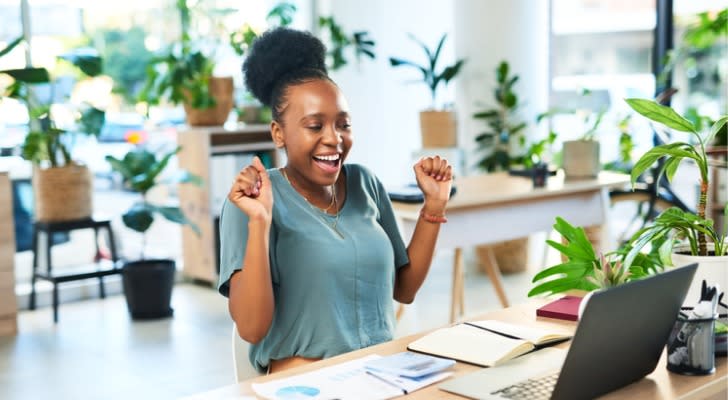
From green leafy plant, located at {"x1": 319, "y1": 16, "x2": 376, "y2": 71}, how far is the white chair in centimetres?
428

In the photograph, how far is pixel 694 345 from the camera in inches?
69.4

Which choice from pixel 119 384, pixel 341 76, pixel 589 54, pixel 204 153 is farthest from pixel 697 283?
pixel 589 54

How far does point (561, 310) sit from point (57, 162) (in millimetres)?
4032

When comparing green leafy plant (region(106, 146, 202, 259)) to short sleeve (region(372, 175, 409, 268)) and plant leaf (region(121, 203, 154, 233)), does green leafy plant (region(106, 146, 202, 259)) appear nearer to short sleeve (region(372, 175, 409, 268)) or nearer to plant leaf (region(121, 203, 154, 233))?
plant leaf (region(121, 203, 154, 233))

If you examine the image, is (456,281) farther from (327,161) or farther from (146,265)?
(327,161)

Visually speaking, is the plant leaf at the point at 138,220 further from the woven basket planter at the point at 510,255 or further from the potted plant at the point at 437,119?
the woven basket planter at the point at 510,255

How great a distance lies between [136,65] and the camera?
6.16 m

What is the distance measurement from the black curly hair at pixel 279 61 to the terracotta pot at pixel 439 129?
13.4ft

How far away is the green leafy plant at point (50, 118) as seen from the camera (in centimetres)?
516

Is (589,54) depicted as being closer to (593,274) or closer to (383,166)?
(383,166)

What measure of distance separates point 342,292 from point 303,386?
48 cm

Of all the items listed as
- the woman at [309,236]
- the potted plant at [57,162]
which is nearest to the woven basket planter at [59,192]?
the potted plant at [57,162]

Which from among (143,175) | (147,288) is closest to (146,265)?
(147,288)

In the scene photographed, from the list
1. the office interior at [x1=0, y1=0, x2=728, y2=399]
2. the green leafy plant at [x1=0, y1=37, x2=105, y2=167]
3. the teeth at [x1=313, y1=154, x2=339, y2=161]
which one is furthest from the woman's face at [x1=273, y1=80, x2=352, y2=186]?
the green leafy plant at [x1=0, y1=37, x2=105, y2=167]
